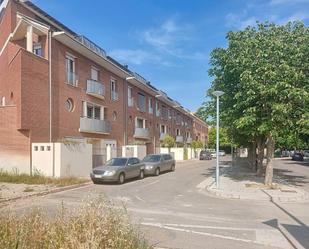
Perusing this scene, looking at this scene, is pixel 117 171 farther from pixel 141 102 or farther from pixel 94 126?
pixel 141 102

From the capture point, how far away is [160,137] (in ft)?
172

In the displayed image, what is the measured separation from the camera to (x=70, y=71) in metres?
27.3

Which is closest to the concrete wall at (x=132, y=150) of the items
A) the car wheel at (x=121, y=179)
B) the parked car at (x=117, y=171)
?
the parked car at (x=117, y=171)

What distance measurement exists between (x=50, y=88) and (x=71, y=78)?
337 cm

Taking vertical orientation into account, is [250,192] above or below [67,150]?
below

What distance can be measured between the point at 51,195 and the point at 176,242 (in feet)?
30.7

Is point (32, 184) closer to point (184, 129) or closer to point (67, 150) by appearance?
point (67, 150)

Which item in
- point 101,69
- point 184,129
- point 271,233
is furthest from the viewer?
point 184,129

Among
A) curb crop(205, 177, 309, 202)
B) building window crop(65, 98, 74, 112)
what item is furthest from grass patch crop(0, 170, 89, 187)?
curb crop(205, 177, 309, 202)

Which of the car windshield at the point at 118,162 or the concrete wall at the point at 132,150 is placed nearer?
the car windshield at the point at 118,162

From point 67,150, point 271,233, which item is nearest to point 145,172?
point 67,150

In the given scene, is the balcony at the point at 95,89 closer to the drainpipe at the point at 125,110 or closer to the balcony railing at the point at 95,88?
A: the balcony railing at the point at 95,88

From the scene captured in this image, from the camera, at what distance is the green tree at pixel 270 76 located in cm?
1623

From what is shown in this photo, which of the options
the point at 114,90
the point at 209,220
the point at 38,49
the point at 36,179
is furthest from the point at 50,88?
the point at 209,220
